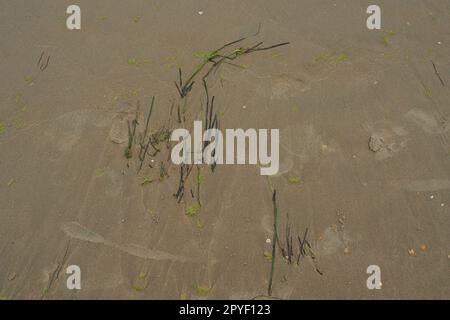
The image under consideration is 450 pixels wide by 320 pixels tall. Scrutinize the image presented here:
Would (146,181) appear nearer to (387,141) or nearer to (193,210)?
(193,210)

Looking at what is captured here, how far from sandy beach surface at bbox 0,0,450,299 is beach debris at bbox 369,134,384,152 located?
0.17 feet

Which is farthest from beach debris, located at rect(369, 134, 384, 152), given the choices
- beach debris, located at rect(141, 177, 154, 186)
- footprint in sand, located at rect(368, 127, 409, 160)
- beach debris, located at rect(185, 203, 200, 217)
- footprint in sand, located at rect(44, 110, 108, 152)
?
footprint in sand, located at rect(44, 110, 108, 152)

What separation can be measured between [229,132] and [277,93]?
2.74ft

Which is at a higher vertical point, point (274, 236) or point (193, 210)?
point (193, 210)

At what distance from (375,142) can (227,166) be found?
1.73 m

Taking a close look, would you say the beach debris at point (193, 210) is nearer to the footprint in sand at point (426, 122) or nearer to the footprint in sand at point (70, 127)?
the footprint in sand at point (70, 127)

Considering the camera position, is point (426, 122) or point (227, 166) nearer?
point (227, 166)

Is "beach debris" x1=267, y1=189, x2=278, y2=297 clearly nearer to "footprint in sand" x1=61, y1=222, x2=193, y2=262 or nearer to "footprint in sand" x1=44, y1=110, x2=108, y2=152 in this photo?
"footprint in sand" x1=61, y1=222, x2=193, y2=262

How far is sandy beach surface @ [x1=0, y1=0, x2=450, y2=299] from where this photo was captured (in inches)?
165

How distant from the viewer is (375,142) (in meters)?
4.78

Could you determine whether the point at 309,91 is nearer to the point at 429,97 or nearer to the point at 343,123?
the point at 343,123

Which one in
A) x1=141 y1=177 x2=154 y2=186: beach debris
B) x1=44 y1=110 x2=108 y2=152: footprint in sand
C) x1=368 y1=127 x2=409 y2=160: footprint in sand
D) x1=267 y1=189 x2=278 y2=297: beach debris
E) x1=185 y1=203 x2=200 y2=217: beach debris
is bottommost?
x1=267 y1=189 x2=278 y2=297: beach debris

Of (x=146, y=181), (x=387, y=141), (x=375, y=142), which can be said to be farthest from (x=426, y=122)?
(x=146, y=181)

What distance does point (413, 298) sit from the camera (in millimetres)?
4031
